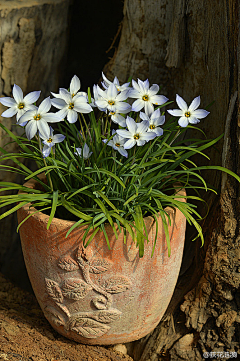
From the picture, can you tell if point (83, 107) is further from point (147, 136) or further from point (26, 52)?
point (26, 52)

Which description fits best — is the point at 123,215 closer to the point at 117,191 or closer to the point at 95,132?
the point at 117,191

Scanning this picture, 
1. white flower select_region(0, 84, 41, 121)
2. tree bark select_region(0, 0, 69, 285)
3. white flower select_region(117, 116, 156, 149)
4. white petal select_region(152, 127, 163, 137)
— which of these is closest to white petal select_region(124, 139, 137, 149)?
white flower select_region(117, 116, 156, 149)

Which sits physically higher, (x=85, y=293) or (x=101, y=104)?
(x=101, y=104)

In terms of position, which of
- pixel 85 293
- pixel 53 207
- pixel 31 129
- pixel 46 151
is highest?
pixel 31 129

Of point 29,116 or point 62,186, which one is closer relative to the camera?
point 29,116

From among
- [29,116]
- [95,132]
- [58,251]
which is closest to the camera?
[29,116]

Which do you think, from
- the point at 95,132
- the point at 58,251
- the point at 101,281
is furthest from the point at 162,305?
the point at 95,132

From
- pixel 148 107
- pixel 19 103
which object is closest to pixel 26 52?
pixel 19 103

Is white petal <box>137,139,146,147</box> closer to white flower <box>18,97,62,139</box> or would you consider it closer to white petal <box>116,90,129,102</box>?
white petal <box>116,90,129,102</box>
